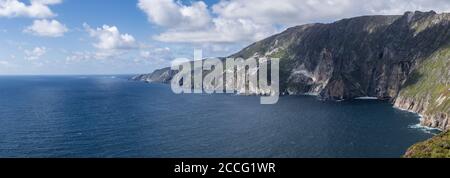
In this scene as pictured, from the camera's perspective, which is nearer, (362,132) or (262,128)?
(362,132)

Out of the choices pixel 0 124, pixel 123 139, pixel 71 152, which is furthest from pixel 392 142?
pixel 0 124

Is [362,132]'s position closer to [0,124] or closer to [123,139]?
[123,139]
